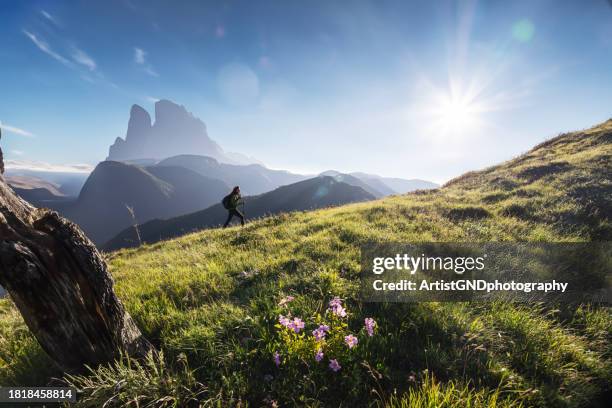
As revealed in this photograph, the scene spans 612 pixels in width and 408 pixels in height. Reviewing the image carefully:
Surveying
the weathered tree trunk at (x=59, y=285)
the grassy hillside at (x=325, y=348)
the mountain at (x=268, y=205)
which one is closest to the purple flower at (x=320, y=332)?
the grassy hillside at (x=325, y=348)

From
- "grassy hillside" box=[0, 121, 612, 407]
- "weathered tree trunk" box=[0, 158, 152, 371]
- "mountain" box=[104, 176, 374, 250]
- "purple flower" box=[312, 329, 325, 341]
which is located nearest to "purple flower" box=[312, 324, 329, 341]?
"purple flower" box=[312, 329, 325, 341]

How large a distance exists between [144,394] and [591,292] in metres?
7.79

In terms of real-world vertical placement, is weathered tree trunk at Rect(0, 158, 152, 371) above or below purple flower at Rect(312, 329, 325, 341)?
above

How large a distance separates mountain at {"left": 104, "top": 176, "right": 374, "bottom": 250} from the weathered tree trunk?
366 feet

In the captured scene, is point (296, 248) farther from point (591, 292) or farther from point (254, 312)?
point (591, 292)

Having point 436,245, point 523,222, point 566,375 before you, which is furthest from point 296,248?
point 523,222

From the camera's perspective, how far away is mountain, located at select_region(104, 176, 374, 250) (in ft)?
433

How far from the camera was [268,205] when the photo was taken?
152 meters

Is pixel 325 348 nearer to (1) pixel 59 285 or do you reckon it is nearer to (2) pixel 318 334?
(2) pixel 318 334

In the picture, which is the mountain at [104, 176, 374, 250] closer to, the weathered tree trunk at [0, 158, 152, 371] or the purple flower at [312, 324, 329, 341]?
the weathered tree trunk at [0, 158, 152, 371]

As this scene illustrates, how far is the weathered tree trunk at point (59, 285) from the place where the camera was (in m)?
2.43

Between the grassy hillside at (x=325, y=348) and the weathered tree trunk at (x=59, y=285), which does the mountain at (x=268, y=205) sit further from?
the weathered tree trunk at (x=59, y=285)

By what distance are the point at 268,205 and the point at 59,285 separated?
150 m

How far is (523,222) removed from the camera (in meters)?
8.53
